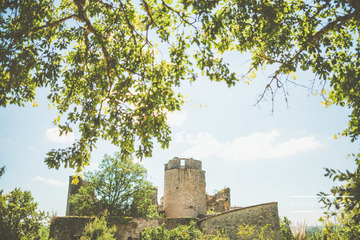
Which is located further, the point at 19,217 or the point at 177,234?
the point at 177,234

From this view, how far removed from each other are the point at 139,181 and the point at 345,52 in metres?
19.5

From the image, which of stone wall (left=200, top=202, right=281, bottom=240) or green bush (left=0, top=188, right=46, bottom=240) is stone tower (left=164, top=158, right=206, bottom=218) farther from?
green bush (left=0, top=188, right=46, bottom=240)

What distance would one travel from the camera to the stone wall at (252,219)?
13.1 m

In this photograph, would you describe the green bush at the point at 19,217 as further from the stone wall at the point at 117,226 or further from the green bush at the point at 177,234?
the stone wall at the point at 117,226

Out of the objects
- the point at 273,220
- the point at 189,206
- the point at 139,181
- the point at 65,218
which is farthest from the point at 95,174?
the point at 273,220

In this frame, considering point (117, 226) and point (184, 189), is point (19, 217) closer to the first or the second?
point (117, 226)

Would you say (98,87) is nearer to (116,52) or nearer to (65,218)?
(116,52)

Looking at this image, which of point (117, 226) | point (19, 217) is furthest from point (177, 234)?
point (117, 226)

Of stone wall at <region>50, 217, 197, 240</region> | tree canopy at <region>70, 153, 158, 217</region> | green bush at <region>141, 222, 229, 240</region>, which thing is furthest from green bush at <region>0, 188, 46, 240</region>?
tree canopy at <region>70, 153, 158, 217</region>

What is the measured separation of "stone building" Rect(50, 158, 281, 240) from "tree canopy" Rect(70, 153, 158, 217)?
2657mm

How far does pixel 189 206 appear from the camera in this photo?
22.1m

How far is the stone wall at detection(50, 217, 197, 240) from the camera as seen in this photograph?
1391 cm

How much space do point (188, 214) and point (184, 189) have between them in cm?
230

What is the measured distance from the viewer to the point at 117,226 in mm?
15961
